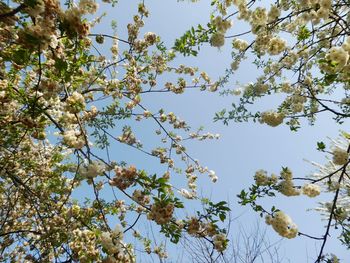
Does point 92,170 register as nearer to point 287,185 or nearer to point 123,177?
point 123,177

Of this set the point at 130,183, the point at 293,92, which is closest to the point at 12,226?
the point at 130,183

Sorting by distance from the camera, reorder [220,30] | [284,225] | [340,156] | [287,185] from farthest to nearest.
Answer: [220,30] < [287,185] < [340,156] < [284,225]

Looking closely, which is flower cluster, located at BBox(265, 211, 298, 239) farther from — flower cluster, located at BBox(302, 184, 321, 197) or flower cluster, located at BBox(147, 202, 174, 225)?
flower cluster, located at BBox(147, 202, 174, 225)

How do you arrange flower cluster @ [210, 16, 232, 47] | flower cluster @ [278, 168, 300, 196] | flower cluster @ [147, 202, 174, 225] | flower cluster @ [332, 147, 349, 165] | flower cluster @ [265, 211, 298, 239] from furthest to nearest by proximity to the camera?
flower cluster @ [210, 16, 232, 47] < flower cluster @ [278, 168, 300, 196] < flower cluster @ [332, 147, 349, 165] < flower cluster @ [265, 211, 298, 239] < flower cluster @ [147, 202, 174, 225]

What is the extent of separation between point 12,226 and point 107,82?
11.5 ft

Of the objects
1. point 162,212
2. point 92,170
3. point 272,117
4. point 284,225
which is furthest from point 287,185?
point 92,170

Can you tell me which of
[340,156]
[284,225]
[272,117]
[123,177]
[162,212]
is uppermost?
[272,117]

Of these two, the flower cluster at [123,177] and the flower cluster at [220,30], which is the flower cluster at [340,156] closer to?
the flower cluster at [220,30]

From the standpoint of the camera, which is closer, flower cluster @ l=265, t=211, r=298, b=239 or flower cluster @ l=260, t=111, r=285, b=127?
flower cluster @ l=265, t=211, r=298, b=239

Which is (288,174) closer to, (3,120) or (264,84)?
(264,84)

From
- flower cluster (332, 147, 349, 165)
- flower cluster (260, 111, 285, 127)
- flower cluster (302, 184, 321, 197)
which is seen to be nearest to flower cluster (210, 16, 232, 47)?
flower cluster (260, 111, 285, 127)

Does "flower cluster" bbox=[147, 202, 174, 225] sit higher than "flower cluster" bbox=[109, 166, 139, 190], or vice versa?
"flower cluster" bbox=[109, 166, 139, 190]

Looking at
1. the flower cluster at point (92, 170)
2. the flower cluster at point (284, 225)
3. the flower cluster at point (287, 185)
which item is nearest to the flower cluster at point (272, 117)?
the flower cluster at point (287, 185)

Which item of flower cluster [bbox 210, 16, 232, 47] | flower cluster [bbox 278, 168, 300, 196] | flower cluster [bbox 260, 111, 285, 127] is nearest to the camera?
flower cluster [bbox 278, 168, 300, 196]
